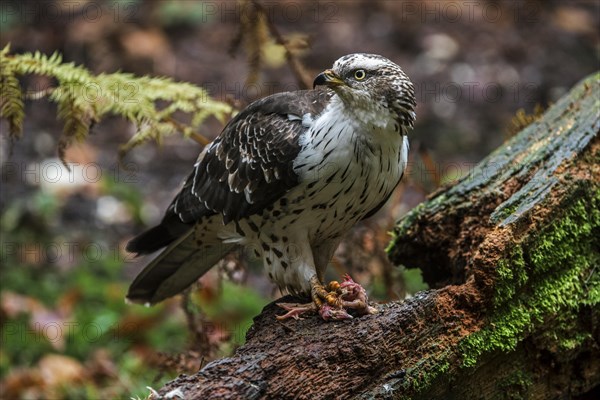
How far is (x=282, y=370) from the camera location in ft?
11.5

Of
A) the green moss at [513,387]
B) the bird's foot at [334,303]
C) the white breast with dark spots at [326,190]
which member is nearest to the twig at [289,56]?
the white breast with dark spots at [326,190]

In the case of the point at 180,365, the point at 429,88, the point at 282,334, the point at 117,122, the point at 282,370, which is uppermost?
the point at 117,122

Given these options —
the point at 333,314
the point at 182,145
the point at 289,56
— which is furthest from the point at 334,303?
the point at 182,145

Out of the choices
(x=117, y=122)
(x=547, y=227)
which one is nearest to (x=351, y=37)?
(x=117, y=122)

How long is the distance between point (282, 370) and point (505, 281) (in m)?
1.19

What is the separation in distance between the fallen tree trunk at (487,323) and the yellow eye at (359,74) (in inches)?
38.6

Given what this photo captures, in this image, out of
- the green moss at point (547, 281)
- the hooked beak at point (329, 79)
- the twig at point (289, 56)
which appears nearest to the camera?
the green moss at point (547, 281)

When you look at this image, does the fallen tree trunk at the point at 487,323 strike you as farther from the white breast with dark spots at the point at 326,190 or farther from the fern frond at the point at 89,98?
the fern frond at the point at 89,98

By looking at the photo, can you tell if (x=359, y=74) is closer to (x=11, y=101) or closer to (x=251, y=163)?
(x=251, y=163)

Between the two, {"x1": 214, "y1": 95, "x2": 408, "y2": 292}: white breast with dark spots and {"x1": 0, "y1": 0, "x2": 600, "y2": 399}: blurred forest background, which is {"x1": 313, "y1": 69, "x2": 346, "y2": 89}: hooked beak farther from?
{"x1": 0, "y1": 0, "x2": 600, "y2": 399}: blurred forest background

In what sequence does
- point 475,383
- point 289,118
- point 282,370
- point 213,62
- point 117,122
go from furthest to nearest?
1. point 213,62
2. point 117,122
3. point 289,118
4. point 475,383
5. point 282,370

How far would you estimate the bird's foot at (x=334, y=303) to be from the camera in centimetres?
396

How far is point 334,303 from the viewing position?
159 inches

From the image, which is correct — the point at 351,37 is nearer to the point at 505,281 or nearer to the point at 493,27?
the point at 493,27
